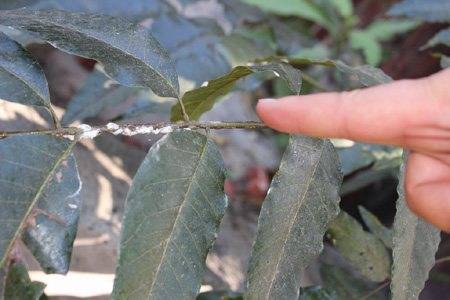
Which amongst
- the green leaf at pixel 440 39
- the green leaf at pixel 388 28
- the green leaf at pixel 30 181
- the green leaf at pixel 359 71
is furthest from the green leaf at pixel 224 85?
the green leaf at pixel 388 28

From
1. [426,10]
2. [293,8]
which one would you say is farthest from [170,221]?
[293,8]

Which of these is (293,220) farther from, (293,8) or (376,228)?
(293,8)

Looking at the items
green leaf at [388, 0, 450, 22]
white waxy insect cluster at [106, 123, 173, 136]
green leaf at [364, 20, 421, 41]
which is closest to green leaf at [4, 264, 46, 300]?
white waxy insect cluster at [106, 123, 173, 136]

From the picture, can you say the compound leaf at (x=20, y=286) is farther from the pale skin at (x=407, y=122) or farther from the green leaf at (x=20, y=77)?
the pale skin at (x=407, y=122)

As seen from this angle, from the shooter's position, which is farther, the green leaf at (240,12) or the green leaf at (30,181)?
the green leaf at (240,12)

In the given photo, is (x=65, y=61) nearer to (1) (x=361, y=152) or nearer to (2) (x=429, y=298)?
(1) (x=361, y=152)

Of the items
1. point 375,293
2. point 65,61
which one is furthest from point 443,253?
point 65,61
